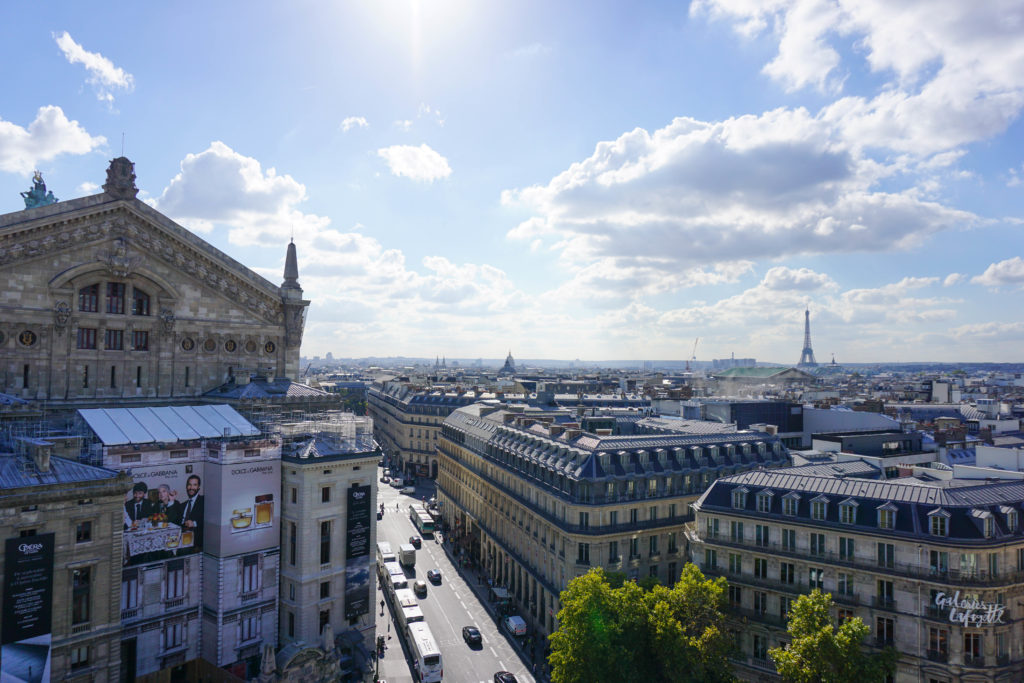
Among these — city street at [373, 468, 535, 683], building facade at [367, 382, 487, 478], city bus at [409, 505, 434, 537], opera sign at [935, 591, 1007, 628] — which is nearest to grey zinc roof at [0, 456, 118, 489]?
city street at [373, 468, 535, 683]

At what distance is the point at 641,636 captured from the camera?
44.3 m

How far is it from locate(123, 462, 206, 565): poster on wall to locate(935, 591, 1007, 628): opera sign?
51.5 meters

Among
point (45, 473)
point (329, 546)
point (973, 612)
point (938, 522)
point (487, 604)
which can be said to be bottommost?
point (487, 604)

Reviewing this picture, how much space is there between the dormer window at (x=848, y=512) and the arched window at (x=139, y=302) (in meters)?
57.0

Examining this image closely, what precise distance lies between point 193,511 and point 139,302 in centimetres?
1906

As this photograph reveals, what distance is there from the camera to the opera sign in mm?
43562

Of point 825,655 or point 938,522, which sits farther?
point 938,522

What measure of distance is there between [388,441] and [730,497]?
122 metres

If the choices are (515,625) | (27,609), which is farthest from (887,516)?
(27,609)

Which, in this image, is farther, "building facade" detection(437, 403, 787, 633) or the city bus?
the city bus

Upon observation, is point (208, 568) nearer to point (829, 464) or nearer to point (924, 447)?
point (829, 464)

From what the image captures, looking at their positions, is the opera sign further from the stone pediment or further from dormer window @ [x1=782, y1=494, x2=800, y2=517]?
the stone pediment

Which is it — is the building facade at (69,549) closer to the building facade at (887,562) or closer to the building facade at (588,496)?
the building facade at (588,496)

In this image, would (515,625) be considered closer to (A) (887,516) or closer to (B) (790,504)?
(B) (790,504)
